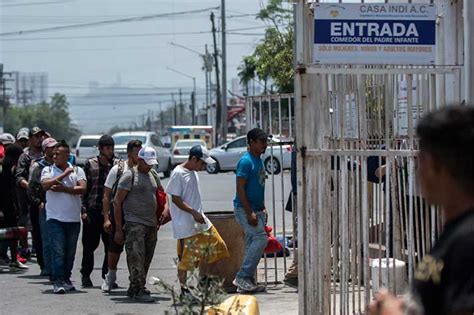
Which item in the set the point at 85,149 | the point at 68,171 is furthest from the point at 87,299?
the point at 85,149

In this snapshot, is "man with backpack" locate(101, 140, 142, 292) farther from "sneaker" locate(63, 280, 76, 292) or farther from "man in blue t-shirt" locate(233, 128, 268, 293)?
"man in blue t-shirt" locate(233, 128, 268, 293)

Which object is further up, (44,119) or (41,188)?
(44,119)

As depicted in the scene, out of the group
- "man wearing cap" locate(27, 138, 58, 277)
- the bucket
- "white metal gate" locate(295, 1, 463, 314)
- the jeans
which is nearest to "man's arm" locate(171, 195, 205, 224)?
the bucket

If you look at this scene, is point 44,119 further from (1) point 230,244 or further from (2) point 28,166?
(1) point 230,244

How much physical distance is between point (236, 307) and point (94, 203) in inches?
194

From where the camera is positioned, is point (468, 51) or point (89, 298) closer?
point (468, 51)

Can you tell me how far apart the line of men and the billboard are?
311 centimetres

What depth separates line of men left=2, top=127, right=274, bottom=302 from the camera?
10180 millimetres

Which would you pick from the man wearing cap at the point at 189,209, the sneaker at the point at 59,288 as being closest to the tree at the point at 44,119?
the sneaker at the point at 59,288

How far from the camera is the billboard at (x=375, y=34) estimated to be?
6996mm

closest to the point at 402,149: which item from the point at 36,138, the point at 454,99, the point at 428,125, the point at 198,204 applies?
the point at 454,99

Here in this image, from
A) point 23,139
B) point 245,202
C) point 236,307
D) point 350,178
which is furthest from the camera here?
point 23,139

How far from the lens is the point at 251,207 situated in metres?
10.6

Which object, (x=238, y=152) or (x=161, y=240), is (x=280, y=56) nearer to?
(x=161, y=240)
